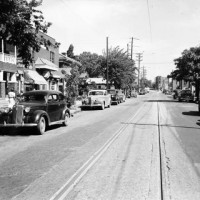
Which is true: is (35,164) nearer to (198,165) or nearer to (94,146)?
(94,146)

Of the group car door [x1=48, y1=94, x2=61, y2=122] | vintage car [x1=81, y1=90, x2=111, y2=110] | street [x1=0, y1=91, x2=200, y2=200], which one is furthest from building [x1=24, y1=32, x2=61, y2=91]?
street [x1=0, y1=91, x2=200, y2=200]

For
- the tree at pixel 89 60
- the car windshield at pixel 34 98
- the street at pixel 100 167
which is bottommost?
the street at pixel 100 167

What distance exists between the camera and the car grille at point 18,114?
1150 cm

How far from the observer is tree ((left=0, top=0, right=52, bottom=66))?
11.9 m

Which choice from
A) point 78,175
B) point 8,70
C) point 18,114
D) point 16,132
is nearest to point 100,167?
point 78,175

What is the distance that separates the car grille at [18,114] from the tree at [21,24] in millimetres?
2997

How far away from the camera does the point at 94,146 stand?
9070 millimetres

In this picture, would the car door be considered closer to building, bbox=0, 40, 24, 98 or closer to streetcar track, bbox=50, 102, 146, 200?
streetcar track, bbox=50, 102, 146, 200

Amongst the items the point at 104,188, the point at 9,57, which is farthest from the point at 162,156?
the point at 9,57

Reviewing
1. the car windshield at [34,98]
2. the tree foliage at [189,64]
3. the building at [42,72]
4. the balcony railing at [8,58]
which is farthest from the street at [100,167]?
the tree foliage at [189,64]

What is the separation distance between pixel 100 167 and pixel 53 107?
678cm

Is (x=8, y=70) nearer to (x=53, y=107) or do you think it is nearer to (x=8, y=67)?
(x=8, y=67)

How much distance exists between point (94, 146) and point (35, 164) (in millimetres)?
2503

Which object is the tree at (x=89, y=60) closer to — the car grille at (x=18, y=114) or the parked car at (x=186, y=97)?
the parked car at (x=186, y=97)
